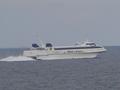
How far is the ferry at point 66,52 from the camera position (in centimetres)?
15575

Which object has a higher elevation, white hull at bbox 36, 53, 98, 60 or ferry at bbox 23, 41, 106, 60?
ferry at bbox 23, 41, 106, 60

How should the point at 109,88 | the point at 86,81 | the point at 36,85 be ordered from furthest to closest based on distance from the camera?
1. the point at 86,81
2. the point at 36,85
3. the point at 109,88

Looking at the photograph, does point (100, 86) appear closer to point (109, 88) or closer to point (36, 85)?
point (109, 88)

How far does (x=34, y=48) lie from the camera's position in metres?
160

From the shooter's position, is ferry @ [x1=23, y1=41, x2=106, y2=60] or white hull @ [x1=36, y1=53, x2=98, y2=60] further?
white hull @ [x1=36, y1=53, x2=98, y2=60]

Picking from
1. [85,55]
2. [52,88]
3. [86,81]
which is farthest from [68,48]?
[52,88]

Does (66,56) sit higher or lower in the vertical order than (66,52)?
lower

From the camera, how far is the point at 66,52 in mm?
157750

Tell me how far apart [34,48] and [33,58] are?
9.39 ft

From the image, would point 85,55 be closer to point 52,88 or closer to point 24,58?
point 24,58

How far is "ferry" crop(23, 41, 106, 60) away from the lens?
15575 cm

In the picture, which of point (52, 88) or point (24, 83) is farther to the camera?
point (24, 83)

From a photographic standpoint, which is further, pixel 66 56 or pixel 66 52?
pixel 66 56

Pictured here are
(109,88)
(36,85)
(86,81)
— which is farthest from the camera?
(86,81)
